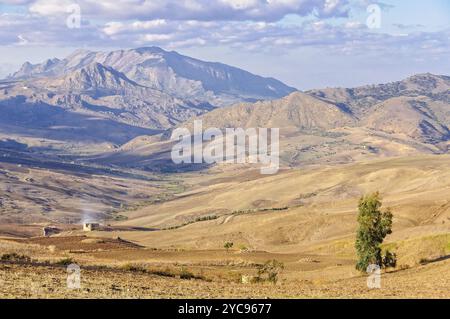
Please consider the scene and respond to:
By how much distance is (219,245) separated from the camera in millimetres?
95438

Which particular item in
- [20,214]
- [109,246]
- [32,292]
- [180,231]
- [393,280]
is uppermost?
[32,292]

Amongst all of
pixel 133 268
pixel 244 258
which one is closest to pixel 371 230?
pixel 244 258

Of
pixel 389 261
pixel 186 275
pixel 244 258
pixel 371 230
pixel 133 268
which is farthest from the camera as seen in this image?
pixel 244 258

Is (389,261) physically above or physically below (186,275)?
below

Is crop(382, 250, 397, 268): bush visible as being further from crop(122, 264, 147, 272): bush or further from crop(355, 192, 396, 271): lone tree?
crop(122, 264, 147, 272): bush

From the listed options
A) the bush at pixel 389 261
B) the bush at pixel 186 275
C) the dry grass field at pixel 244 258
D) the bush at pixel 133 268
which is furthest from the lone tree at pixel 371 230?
the bush at pixel 133 268

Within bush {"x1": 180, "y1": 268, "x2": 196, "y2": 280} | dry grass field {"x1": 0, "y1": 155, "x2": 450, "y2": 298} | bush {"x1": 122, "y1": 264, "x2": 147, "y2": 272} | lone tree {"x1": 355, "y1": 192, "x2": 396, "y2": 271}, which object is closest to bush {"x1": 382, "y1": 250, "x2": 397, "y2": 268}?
lone tree {"x1": 355, "y1": 192, "x2": 396, "y2": 271}

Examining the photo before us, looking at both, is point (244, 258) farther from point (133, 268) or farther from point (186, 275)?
point (186, 275)

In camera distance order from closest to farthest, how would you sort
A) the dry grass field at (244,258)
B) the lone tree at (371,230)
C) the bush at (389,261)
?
the dry grass field at (244,258)
the lone tree at (371,230)
the bush at (389,261)

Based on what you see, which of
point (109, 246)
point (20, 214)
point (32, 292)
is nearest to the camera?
point (32, 292)

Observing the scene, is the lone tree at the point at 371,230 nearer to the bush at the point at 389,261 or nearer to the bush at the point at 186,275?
the bush at the point at 389,261

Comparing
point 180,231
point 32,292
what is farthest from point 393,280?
point 180,231
